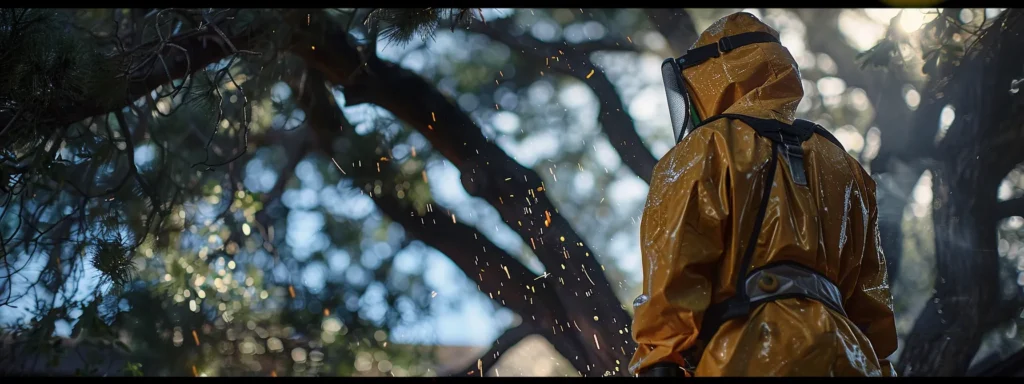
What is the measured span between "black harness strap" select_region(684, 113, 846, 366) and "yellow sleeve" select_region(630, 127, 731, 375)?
0.08ft

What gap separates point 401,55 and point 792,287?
3520 millimetres

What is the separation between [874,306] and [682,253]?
456 mm

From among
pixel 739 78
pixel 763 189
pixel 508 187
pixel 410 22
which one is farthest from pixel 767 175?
pixel 508 187

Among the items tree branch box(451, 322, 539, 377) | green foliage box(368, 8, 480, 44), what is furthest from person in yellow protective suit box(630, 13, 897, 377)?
tree branch box(451, 322, 539, 377)

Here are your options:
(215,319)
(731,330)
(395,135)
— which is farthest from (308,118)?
(731,330)

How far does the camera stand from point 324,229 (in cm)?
494

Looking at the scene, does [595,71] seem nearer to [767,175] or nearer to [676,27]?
[676,27]

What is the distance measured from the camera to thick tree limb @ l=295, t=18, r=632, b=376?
11.7ft

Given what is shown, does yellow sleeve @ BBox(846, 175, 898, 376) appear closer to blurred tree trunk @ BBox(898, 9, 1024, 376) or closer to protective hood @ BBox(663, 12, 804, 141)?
protective hood @ BBox(663, 12, 804, 141)

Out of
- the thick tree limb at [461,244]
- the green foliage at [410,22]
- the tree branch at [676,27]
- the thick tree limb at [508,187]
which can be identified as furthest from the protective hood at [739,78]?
the tree branch at [676,27]

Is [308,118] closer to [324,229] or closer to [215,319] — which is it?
[324,229]

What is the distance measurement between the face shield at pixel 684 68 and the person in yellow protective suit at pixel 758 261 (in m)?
0.21

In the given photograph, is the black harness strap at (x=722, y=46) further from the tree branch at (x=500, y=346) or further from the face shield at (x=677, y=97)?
the tree branch at (x=500, y=346)

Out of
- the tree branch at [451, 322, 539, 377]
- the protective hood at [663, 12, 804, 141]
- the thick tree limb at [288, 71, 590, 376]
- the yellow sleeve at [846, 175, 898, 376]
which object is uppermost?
the protective hood at [663, 12, 804, 141]
